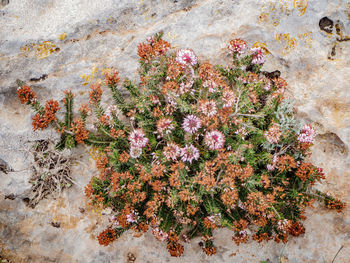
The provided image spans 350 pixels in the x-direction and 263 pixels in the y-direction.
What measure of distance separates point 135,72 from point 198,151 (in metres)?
2.20

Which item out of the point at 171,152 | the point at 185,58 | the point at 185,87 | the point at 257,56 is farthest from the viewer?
the point at 257,56

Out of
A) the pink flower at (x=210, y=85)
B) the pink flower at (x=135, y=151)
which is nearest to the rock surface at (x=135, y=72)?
the pink flower at (x=210, y=85)

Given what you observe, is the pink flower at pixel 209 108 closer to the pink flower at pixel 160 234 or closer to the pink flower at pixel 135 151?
the pink flower at pixel 135 151

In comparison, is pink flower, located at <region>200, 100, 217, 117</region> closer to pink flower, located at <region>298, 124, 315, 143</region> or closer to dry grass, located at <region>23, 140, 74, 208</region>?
pink flower, located at <region>298, 124, 315, 143</region>

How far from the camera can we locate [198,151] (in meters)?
4.15

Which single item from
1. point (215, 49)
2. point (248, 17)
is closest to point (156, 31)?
point (215, 49)

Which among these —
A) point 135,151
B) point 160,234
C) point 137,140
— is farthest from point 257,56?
point 160,234

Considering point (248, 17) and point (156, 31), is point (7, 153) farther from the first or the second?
point (248, 17)

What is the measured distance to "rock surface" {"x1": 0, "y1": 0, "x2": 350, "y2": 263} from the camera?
4.61m

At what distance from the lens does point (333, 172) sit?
4.56 meters

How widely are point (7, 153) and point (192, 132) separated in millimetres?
3965

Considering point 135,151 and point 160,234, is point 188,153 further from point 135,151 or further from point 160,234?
point 160,234

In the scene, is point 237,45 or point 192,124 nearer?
point 192,124

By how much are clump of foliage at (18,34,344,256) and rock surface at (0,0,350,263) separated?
491mm
